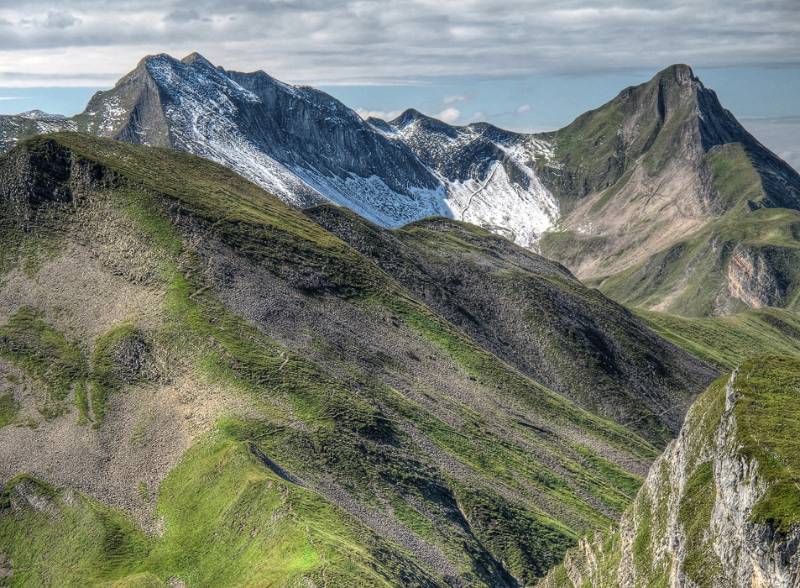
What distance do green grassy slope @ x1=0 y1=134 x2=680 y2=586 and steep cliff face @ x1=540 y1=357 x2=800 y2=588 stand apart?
2832cm

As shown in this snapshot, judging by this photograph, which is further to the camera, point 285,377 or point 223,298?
point 223,298

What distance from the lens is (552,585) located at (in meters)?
102

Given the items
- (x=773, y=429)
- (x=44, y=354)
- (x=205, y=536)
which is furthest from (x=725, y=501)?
(x=44, y=354)

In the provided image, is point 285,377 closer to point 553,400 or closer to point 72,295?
point 72,295

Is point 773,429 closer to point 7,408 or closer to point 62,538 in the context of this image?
point 62,538

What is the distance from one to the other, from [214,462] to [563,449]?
72396mm

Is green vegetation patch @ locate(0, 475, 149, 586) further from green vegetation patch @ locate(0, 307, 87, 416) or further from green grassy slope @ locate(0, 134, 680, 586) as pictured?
green vegetation patch @ locate(0, 307, 87, 416)

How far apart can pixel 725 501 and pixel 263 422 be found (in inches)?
3175

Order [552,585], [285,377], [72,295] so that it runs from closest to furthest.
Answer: [552,585] → [285,377] → [72,295]

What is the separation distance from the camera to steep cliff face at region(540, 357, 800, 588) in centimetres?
5806

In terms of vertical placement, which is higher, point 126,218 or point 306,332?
point 126,218

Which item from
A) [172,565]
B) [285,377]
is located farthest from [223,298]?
[172,565]

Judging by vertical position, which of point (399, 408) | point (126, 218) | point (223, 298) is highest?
point (126, 218)

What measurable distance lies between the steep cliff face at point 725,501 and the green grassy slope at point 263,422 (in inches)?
1115
